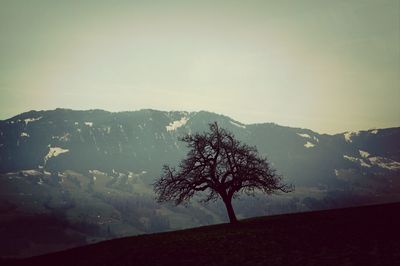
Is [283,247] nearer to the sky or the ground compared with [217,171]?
nearer to the ground

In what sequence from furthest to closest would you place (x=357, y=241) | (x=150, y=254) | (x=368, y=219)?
(x=368, y=219), (x=150, y=254), (x=357, y=241)

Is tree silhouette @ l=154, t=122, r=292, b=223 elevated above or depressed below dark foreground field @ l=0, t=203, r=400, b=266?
above

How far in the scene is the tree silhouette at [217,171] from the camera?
4544 cm

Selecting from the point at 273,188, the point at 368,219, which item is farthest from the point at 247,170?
the point at 368,219

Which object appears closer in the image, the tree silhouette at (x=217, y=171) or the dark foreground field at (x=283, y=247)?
the dark foreground field at (x=283, y=247)

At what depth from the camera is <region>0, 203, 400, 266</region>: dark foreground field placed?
24016 millimetres

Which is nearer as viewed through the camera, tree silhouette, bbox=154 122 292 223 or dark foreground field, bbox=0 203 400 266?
dark foreground field, bbox=0 203 400 266

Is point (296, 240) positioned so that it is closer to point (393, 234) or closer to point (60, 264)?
point (393, 234)

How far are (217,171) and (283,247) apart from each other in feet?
64.1

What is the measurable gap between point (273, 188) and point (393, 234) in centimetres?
1846

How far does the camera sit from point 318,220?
38844 millimetres

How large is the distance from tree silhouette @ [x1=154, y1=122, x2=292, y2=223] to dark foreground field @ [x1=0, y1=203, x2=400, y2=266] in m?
7.55

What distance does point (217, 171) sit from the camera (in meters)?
46.7

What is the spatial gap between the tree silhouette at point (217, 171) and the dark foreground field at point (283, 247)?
24.8 ft
